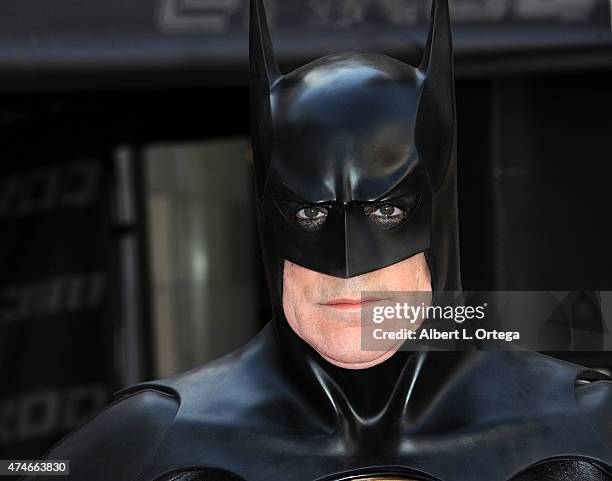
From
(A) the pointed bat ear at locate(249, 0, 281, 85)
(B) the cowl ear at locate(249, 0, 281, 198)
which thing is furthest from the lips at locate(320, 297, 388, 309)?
(A) the pointed bat ear at locate(249, 0, 281, 85)

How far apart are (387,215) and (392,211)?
0.01 metres

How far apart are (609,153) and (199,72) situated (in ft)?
4.83

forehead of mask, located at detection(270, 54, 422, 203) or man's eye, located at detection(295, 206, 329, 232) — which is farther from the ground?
forehead of mask, located at detection(270, 54, 422, 203)

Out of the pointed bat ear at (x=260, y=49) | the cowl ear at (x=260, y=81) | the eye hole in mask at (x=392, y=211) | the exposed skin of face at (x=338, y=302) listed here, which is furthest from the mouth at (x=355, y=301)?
the pointed bat ear at (x=260, y=49)

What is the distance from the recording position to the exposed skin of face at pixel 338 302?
1.77m

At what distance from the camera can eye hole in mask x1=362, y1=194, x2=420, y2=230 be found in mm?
1761

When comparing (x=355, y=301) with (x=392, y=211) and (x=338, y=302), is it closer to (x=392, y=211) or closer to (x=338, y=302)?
(x=338, y=302)

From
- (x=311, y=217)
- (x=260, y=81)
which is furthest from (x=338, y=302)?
(x=260, y=81)

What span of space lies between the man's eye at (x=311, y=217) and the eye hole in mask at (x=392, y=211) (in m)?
0.07

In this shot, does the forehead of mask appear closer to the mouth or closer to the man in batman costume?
the man in batman costume

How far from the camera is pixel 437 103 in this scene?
185 centimetres

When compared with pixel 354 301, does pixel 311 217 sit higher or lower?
higher

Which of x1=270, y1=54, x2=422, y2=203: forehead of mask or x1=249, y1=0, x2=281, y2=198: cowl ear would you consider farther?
x1=249, y1=0, x2=281, y2=198: cowl ear

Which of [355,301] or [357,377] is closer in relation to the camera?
[355,301]
